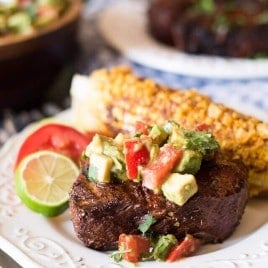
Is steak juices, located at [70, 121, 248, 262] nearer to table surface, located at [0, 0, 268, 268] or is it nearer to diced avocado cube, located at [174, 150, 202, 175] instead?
diced avocado cube, located at [174, 150, 202, 175]

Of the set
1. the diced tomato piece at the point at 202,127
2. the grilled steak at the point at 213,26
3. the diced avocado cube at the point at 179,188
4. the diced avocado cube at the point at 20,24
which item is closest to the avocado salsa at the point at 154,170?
the diced avocado cube at the point at 179,188

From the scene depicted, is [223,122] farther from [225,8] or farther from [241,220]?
[225,8]

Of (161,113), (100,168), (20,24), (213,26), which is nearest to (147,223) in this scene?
(100,168)

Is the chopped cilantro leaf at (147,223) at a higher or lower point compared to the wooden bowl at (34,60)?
higher

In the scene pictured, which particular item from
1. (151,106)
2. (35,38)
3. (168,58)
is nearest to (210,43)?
(168,58)

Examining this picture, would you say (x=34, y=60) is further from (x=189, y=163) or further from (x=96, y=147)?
(x=189, y=163)

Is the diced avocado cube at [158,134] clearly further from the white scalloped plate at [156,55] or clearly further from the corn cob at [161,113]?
the white scalloped plate at [156,55]
